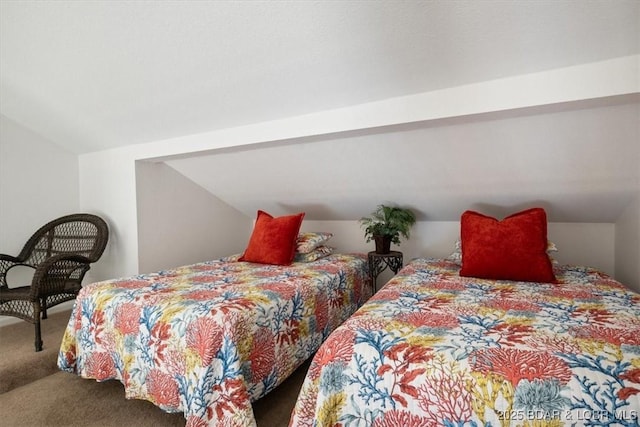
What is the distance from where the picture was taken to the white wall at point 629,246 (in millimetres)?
2078

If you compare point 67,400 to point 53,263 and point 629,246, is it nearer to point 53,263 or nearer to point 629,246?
point 53,263

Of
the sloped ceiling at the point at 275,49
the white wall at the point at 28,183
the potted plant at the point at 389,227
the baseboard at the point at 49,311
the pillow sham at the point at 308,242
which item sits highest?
the sloped ceiling at the point at 275,49

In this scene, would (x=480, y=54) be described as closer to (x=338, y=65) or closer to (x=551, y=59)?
(x=551, y=59)

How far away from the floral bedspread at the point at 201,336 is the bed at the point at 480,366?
0.41 m

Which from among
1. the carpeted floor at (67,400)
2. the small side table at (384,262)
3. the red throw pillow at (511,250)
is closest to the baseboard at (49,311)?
the carpeted floor at (67,400)

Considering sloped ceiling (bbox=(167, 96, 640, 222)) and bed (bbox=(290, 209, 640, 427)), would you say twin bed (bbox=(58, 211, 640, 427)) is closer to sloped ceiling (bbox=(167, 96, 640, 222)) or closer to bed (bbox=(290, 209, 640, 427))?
bed (bbox=(290, 209, 640, 427))

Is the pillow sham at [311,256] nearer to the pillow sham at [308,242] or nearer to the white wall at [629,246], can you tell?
the pillow sham at [308,242]

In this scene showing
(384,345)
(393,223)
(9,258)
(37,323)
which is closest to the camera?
(384,345)

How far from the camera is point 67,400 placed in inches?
70.5

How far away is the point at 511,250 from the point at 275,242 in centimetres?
169

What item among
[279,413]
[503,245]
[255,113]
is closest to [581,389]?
[503,245]

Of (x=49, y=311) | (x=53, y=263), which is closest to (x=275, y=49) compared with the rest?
(x=53, y=263)

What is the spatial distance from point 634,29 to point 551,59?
266 mm

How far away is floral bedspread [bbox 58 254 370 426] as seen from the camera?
1.39 m
